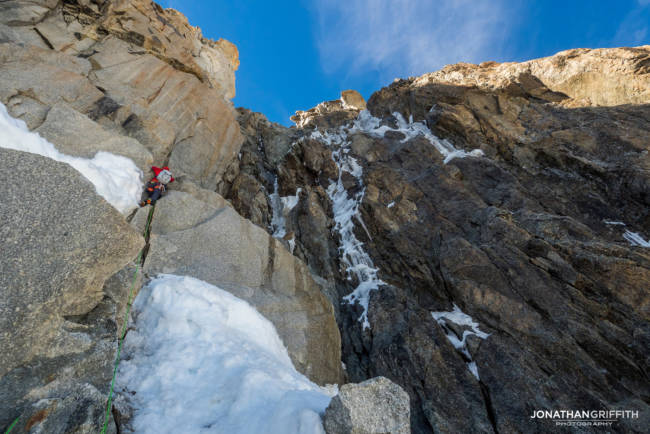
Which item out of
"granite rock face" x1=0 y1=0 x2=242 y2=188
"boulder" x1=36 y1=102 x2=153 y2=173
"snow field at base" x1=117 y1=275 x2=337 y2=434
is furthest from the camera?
"granite rock face" x1=0 y1=0 x2=242 y2=188

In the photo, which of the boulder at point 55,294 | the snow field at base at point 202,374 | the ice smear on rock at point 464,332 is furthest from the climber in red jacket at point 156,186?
the ice smear on rock at point 464,332

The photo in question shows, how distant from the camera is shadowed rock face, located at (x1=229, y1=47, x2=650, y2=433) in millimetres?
12477

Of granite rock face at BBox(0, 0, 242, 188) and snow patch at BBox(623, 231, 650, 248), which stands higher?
granite rock face at BBox(0, 0, 242, 188)

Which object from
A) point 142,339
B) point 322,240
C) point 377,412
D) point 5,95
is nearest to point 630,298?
point 377,412

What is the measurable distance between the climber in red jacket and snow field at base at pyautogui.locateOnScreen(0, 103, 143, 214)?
37 cm

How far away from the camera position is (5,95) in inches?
474

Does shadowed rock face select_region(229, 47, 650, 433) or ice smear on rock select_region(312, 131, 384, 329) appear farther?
ice smear on rock select_region(312, 131, 384, 329)

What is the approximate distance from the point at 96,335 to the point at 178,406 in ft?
6.83

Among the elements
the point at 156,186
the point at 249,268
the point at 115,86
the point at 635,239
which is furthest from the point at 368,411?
the point at 115,86

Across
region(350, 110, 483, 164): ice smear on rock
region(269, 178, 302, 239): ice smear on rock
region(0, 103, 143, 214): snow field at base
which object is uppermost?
region(350, 110, 483, 164): ice smear on rock

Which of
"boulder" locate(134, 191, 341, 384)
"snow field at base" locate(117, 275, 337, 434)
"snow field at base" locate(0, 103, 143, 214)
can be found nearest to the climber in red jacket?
"snow field at base" locate(0, 103, 143, 214)

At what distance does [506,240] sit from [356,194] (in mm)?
13252

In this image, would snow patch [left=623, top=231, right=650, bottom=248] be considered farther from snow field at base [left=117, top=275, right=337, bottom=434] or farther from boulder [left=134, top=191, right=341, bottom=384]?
snow field at base [left=117, top=275, right=337, bottom=434]

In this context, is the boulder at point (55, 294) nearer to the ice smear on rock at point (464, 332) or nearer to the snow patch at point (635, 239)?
the ice smear on rock at point (464, 332)
